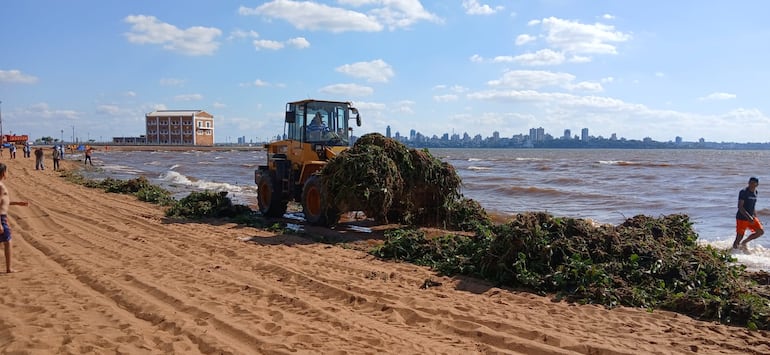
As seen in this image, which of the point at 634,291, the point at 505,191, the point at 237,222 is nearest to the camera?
the point at 634,291

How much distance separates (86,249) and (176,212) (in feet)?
15.9

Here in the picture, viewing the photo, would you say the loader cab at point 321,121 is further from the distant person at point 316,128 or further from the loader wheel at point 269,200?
the loader wheel at point 269,200

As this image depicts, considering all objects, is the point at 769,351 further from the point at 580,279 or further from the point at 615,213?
the point at 615,213

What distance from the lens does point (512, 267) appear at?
→ 7020 mm

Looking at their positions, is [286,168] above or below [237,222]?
above

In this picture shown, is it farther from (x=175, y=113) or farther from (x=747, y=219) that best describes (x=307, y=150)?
(x=175, y=113)

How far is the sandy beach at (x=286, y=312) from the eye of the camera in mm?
4574

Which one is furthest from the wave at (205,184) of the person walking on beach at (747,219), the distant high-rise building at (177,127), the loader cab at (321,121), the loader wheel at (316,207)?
the distant high-rise building at (177,127)

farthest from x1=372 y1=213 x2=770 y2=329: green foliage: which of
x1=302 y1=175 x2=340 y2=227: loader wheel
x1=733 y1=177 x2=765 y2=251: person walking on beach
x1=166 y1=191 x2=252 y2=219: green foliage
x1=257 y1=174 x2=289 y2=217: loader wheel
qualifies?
x1=166 y1=191 x2=252 y2=219: green foliage

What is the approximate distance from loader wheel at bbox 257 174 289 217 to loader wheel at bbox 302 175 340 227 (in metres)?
1.80

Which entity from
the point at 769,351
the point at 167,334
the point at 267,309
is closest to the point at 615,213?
the point at 769,351

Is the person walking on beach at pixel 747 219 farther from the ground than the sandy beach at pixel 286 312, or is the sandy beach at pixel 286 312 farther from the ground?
the person walking on beach at pixel 747 219

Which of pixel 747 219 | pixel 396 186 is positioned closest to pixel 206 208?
pixel 396 186

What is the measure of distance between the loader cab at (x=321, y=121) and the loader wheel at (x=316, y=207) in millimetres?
1262
